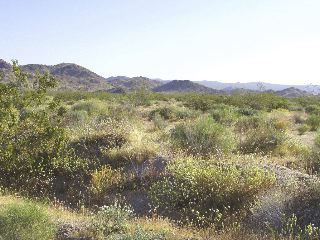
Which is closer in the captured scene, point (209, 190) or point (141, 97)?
point (209, 190)

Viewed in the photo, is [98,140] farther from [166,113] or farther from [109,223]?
[166,113]

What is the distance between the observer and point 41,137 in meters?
9.35

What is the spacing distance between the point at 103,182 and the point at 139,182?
951 mm

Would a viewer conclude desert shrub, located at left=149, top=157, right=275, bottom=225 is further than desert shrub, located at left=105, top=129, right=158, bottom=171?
No

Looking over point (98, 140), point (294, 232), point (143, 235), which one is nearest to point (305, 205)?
point (294, 232)

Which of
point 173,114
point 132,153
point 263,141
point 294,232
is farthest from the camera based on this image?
point 173,114

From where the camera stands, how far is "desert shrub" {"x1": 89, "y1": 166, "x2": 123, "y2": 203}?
11539 millimetres

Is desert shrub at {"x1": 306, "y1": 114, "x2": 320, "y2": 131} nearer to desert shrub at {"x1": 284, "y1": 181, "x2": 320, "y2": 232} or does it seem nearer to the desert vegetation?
the desert vegetation

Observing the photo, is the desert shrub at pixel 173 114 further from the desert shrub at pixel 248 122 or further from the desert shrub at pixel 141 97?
the desert shrub at pixel 141 97

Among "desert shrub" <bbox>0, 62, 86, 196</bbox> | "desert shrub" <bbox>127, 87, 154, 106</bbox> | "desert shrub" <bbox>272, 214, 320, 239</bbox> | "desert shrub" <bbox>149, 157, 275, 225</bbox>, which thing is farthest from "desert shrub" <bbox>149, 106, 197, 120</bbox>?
"desert shrub" <bbox>272, 214, 320, 239</bbox>

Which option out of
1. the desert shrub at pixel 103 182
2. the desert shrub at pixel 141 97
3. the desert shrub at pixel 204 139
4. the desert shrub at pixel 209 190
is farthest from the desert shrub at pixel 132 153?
the desert shrub at pixel 141 97

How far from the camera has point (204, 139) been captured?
573 inches

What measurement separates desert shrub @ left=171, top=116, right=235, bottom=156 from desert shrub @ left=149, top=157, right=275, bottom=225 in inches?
120

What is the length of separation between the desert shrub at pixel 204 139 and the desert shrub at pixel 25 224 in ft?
23.8
